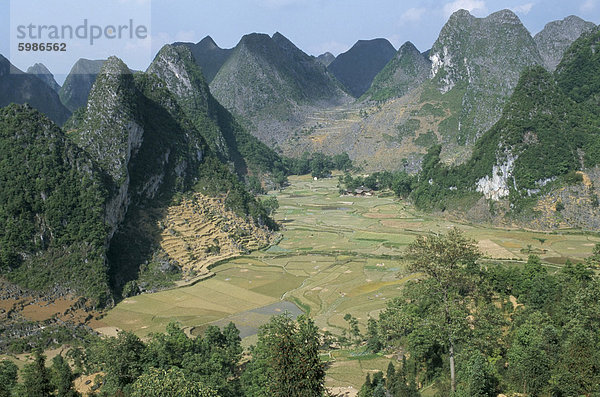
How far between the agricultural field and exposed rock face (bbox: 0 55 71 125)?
10792 cm

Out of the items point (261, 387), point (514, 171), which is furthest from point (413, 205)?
point (261, 387)

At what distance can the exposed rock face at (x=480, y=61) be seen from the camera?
144 m

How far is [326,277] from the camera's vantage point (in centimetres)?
6600

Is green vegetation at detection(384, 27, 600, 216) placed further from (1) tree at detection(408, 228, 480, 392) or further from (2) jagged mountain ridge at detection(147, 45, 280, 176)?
(1) tree at detection(408, 228, 480, 392)

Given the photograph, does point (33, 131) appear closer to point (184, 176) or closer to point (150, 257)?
point (150, 257)

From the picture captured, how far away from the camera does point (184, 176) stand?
3317 inches

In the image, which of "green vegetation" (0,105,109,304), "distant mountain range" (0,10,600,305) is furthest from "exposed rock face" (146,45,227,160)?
"green vegetation" (0,105,109,304)

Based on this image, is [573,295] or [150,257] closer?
[573,295]

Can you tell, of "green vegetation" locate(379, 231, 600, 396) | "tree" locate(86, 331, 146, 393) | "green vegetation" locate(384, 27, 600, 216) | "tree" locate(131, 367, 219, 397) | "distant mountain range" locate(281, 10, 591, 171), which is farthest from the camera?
"distant mountain range" locate(281, 10, 591, 171)

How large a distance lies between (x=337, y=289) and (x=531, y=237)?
36.0 m

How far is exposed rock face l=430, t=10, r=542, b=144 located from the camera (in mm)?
143725

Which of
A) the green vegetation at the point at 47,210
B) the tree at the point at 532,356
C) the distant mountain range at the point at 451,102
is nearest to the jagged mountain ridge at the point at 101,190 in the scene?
the green vegetation at the point at 47,210

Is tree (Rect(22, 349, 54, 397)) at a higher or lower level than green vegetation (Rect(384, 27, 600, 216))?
lower

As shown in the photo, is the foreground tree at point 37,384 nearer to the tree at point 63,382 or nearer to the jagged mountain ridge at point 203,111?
the tree at point 63,382
